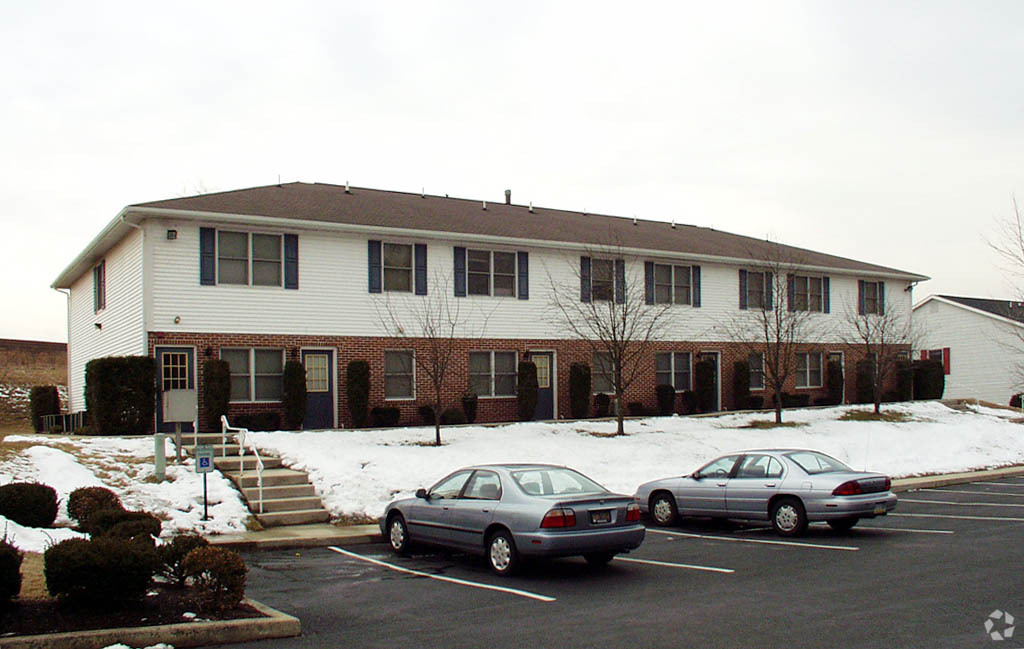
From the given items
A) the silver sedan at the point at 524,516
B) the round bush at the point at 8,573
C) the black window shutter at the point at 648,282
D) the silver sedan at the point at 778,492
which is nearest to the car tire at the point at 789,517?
the silver sedan at the point at 778,492

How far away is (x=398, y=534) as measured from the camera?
13.9 m

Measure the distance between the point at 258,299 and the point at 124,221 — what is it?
3.84m

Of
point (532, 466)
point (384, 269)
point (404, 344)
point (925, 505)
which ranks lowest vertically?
point (925, 505)

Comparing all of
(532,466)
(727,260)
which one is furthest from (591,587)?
(727,260)

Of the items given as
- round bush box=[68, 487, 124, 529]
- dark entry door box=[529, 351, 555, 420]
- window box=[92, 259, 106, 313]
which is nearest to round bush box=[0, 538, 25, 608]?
round bush box=[68, 487, 124, 529]

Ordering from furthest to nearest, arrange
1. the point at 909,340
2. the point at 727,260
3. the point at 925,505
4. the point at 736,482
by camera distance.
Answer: the point at 909,340 → the point at 727,260 → the point at 925,505 → the point at 736,482

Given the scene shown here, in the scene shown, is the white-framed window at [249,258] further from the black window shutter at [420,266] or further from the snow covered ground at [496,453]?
the snow covered ground at [496,453]

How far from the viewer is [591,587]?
1084cm

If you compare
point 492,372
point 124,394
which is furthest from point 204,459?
point 492,372

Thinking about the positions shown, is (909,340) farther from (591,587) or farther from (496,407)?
(591,587)

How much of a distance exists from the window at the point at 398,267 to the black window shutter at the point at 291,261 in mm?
2689

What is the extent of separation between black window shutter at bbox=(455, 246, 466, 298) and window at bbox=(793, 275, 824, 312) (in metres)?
14.3

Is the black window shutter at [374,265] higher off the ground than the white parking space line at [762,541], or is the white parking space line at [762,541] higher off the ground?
the black window shutter at [374,265]

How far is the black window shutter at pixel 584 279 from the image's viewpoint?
99.6 ft
